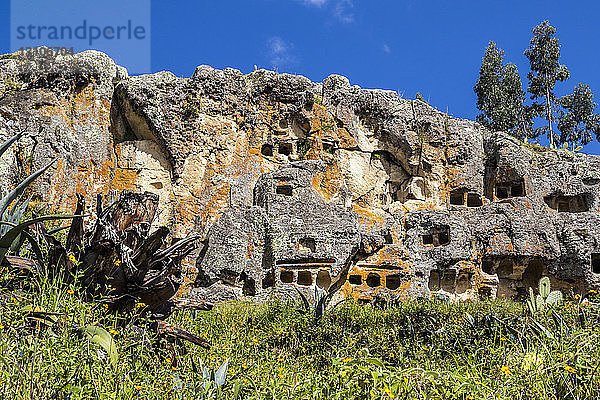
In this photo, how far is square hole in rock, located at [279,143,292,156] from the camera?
2266 centimetres

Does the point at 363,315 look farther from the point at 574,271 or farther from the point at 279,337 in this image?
the point at 574,271

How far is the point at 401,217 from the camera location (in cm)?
2108

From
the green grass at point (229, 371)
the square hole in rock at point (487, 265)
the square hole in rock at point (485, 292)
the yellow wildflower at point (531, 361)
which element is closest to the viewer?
the green grass at point (229, 371)

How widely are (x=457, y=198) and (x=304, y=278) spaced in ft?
29.3

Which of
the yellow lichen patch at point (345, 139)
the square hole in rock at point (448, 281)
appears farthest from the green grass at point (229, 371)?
the yellow lichen patch at point (345, 139)

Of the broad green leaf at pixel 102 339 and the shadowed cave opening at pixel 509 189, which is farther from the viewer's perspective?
the shadowed cave opening at pixel 509 189

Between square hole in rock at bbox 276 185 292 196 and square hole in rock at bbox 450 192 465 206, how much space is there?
7971mm

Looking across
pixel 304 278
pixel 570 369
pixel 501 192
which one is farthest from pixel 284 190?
pixel 570 369

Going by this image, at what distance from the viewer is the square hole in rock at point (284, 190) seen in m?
20.0

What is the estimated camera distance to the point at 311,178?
20500mm

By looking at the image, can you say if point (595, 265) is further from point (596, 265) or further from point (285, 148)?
point (285, 148)

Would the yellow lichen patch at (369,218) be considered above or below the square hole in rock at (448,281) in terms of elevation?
above

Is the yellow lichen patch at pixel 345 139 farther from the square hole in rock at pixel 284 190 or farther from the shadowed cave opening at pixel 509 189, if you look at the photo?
the shadowed cave opening at pixel 509 189

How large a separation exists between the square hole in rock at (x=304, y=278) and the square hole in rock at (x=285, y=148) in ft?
20.7
